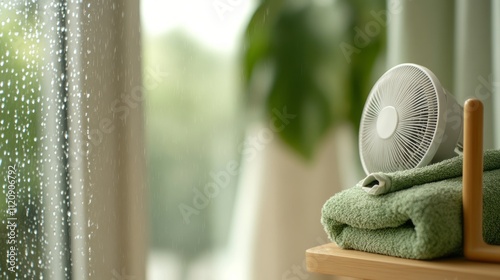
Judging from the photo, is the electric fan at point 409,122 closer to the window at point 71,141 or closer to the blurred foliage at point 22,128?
the window at point 71,141

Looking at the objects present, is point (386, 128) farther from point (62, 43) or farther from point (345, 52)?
point (62, 43)

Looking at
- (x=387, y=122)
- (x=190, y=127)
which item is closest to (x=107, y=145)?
(x=190, y=127)

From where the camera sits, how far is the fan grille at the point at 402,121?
861mm

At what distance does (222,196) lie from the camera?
47.1 inches

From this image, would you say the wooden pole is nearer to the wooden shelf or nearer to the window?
the wooden shelf

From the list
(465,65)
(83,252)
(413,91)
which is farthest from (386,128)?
(83,252)

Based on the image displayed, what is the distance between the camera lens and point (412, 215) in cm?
74

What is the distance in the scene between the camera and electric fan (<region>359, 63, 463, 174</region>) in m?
0.85

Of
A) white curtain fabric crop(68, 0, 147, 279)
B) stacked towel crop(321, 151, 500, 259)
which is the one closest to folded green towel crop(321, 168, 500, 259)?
stacked towel crop(321, 151, 500, 259)

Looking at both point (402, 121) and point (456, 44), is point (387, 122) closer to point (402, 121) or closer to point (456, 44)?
point (402, 121)

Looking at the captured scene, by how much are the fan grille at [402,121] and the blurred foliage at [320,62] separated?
0.32 metres

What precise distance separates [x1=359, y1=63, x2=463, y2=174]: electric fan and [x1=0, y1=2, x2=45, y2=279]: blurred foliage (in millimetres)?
502

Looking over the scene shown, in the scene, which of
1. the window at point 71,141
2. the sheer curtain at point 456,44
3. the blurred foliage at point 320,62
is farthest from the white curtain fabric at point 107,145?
the sheer curtain at point 456,44

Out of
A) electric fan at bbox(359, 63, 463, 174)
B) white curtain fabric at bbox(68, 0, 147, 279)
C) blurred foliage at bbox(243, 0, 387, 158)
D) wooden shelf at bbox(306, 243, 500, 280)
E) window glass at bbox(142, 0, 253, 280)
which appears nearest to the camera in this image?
wooden shelf at bbox(306, 243, 500, 280)
